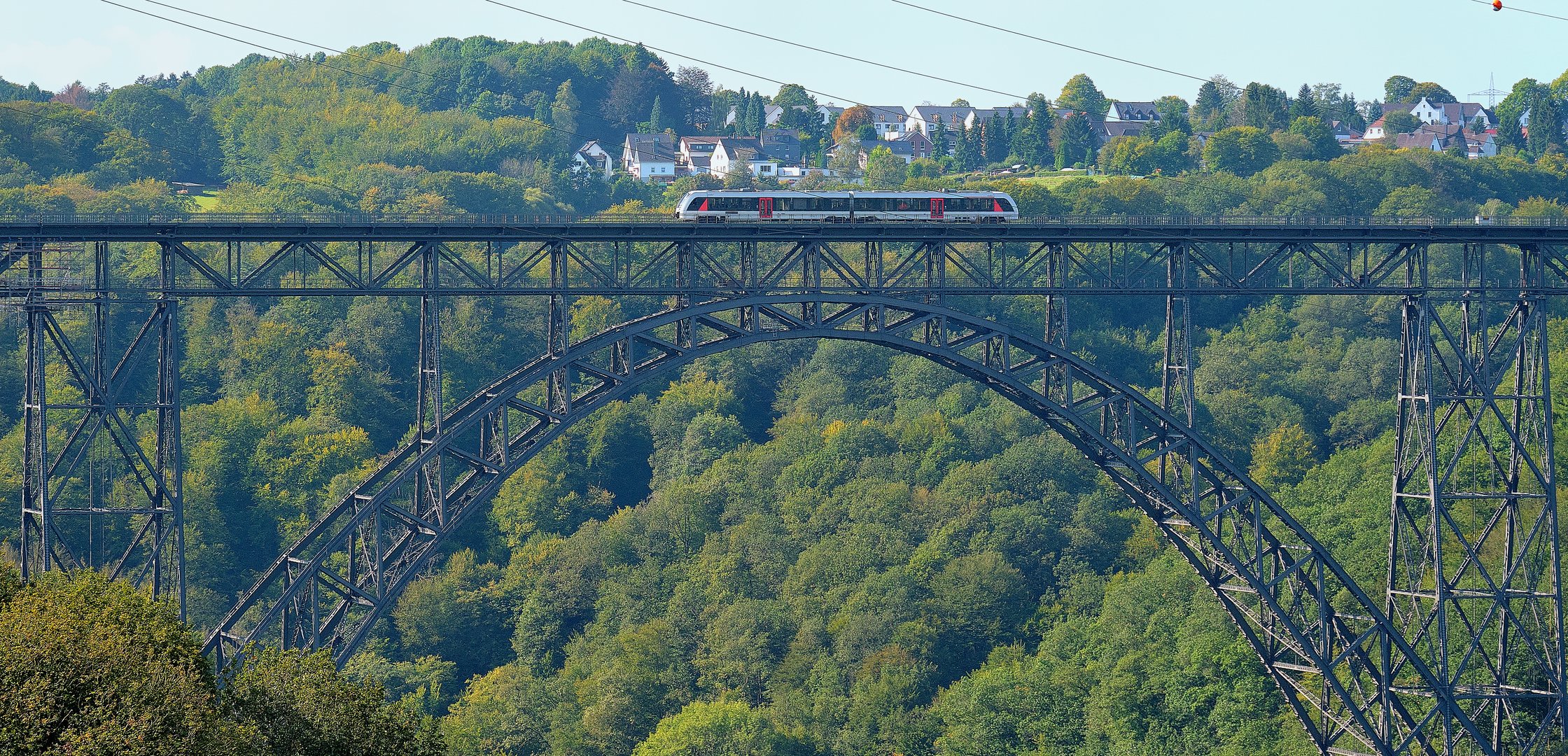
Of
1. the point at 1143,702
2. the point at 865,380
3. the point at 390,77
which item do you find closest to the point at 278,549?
the point at 865,380

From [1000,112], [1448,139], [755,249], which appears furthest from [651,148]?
[755,249]

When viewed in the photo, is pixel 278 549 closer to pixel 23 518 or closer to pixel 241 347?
pixel 241 347

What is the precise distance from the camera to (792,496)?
96562 mm

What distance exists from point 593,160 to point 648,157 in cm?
483

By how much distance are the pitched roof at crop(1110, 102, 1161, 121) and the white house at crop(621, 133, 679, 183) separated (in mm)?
50776

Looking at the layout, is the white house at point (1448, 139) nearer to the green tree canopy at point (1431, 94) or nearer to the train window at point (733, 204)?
the green tree canopy at point (1431, 94)

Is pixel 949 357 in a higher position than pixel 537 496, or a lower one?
higher

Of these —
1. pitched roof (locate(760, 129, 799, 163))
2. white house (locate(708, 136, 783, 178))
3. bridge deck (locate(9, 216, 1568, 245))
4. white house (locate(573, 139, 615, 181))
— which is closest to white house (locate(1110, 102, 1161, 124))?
pitched roof (locate(760, 129, 799, 163))

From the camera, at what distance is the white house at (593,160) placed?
161 m

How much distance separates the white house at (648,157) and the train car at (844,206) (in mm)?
109119

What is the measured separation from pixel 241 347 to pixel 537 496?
19060 millimetres

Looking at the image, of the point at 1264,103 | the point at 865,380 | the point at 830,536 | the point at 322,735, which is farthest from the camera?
the point at 1264,103

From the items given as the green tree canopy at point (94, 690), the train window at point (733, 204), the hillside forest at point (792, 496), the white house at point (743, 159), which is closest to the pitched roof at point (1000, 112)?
the white house at point (743, 159)

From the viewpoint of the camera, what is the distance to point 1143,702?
7250cm
